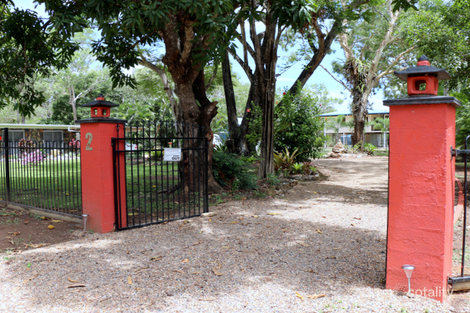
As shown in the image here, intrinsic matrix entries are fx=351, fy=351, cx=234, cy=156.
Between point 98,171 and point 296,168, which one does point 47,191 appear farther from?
point 296,168

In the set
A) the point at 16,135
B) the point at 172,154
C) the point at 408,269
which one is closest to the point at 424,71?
the point at 408,269

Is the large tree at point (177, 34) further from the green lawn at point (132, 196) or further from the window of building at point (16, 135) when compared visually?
the window of building at point (16, 135)

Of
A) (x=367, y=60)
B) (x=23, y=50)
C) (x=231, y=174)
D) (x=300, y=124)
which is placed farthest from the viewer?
(x=367, y=60)

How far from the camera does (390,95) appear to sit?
30938 mm

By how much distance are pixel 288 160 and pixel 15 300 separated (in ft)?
30.8

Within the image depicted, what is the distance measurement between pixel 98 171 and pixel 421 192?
13.7 ft

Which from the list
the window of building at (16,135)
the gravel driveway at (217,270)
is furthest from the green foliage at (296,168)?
the window of building at (16,135)

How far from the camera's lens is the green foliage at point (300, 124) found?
11.8 meters

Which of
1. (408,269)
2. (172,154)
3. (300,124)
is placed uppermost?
(300,124)

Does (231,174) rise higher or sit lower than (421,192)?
lower

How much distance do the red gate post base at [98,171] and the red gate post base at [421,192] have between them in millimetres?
3883

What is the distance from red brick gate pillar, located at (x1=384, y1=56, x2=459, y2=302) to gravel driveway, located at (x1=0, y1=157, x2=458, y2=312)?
0.25m

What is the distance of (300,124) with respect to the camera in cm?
1192

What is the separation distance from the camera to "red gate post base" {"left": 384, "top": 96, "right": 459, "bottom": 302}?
9.49 ft
